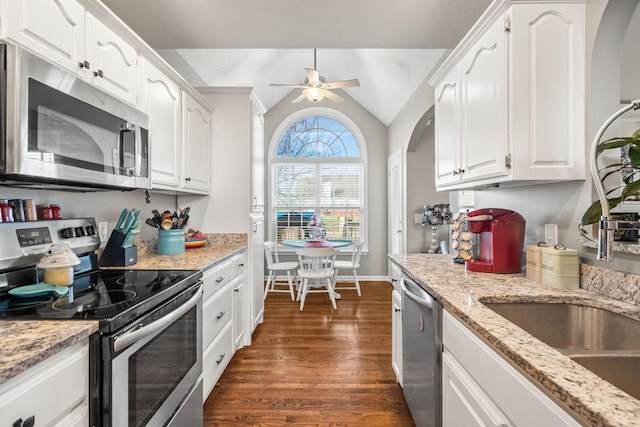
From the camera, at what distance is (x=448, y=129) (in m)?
2.06

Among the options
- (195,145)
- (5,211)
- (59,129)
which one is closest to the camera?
(59,129)

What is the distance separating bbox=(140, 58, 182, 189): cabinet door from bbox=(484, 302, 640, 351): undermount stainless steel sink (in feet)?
6.45

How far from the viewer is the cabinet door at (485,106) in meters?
1.47

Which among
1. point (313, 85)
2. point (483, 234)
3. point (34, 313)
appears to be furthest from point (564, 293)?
point (313, 85)

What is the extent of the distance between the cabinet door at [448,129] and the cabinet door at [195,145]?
6.10ft

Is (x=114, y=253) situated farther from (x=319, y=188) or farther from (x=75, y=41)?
(x=319, y=188)

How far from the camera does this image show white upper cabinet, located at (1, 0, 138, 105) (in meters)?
1.07

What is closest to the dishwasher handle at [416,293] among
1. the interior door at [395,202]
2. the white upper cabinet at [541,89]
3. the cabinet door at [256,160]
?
the white upper cabinet at [541,89]

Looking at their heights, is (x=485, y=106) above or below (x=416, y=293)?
above

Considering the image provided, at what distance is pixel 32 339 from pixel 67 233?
93 centimetres

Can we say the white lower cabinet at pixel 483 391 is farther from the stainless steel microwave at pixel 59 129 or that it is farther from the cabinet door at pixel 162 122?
the cabinet door at pixel 162 122

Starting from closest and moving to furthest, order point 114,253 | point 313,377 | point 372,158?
point 114,253 < point 313,377 < point 372,158

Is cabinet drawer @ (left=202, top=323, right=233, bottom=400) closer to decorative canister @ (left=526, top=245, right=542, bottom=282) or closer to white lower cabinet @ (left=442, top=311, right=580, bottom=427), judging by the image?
white lower cabinet @ (left=442, top=311, right=580, bottom=427)

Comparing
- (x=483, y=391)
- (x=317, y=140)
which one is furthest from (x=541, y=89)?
(x=317, y=140)
